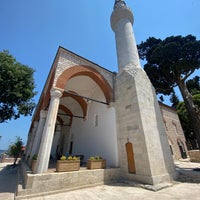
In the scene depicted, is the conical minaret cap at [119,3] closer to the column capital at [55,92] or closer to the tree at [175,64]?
the tree at [175,64]

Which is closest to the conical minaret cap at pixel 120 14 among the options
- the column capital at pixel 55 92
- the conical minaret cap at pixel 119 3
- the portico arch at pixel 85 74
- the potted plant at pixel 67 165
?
the conical minaret cap at pixel 119 3

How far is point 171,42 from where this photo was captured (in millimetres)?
10148

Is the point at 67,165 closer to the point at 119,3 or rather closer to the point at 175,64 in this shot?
the point at 175,64

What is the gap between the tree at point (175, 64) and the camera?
950 cm

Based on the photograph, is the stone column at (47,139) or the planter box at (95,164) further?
the planter box at (95,164)

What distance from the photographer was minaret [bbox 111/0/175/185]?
5.77m

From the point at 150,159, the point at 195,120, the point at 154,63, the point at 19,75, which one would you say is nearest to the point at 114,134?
the point at 150,159

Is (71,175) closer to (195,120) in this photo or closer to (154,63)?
(195,120)

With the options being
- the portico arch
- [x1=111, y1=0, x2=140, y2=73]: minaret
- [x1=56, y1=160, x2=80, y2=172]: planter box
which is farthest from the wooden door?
[x1=111, y1=0, x2=140, y2=73]: minaret

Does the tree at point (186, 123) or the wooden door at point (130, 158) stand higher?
the tree at point (186, 123)

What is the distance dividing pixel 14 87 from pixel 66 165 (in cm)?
727

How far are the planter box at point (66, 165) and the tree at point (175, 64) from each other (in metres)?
8.22

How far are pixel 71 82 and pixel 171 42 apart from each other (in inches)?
340

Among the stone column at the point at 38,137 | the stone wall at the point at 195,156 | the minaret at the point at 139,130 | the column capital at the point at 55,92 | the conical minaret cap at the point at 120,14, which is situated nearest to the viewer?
the minaret at the point at 139,130
